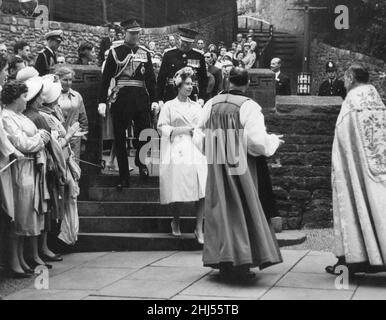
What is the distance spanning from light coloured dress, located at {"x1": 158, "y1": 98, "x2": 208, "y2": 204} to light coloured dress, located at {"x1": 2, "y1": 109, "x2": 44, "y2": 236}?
1.73 meters

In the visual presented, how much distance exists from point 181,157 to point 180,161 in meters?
0.05

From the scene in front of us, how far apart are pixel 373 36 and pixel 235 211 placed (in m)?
24.3

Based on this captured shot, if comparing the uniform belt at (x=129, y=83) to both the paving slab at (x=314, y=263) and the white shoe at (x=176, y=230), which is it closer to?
the white shoe at (x=176, y=230)

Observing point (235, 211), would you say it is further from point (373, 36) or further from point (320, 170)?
point (373, 36)

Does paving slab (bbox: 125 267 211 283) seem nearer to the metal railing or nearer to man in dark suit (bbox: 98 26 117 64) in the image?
man in dark suit (bbox: 98 26 117 64)

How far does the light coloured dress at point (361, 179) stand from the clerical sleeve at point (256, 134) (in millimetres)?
656

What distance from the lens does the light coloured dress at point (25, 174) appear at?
7813mm

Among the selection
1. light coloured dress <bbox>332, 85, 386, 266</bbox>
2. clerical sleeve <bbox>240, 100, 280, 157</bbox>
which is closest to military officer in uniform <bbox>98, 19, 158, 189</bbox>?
clerical sleeve <bbox>240, 100, 280, 157</bbox>

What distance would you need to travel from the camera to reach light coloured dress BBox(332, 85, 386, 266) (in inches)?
289

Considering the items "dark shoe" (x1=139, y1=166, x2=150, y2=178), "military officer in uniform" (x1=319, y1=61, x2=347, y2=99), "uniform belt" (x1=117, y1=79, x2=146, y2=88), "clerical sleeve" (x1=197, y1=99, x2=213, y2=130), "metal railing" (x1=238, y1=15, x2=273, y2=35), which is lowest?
"dark shoe" (x1=139, y1=166, x2=150, y2=178)

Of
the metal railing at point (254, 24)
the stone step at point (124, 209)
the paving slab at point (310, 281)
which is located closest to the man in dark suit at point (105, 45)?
the stone step at point (124, 209)

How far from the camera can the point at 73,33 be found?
2600 cm

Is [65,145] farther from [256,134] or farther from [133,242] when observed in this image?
[256,134]
